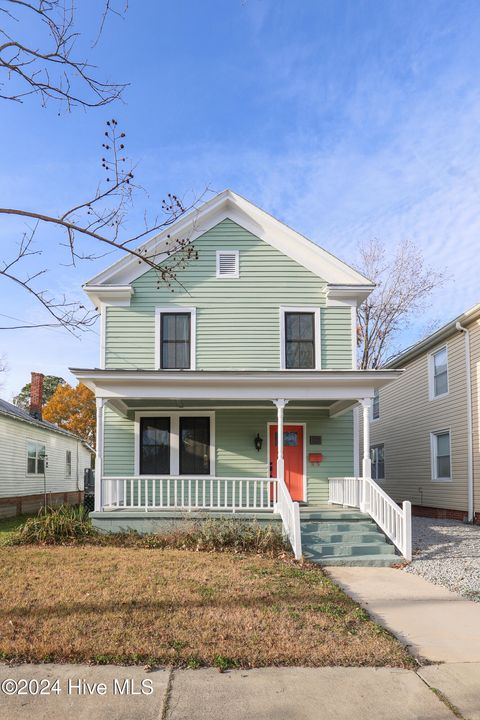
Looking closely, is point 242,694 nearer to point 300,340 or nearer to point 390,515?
point 390,515

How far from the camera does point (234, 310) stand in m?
14.5

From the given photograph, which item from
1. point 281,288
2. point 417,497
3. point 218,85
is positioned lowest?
point 417,497

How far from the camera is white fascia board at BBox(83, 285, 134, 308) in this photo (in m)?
14.1

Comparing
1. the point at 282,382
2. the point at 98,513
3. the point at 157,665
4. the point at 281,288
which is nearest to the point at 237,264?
the point at 281,288

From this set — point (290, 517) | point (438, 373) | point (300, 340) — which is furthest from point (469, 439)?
point (290, 517)

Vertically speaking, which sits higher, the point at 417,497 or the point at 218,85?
the point at 218,85

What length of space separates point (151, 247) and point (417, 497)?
11.5 m

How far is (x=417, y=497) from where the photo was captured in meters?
19.2

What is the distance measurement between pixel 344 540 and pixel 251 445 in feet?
12.9

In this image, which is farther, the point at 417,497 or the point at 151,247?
the point at 417,497

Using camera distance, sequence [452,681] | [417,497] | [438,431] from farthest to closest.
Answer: [417,497]
[438,431]
[452,681]

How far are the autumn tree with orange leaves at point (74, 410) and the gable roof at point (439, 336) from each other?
2592cm

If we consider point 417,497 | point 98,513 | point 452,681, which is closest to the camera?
point 452,681

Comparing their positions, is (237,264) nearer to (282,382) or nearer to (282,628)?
(282,382)
